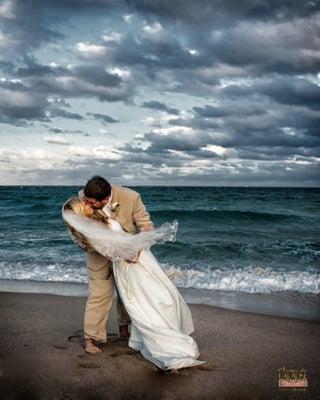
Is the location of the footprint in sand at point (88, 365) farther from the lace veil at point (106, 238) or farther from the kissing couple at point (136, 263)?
the lace veil at point (106, 238)

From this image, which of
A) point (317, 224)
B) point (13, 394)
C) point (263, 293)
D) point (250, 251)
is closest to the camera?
point (13, 394)

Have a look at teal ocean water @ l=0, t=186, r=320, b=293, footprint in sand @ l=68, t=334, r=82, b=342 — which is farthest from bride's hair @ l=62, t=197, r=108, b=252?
teal ocean water @ l=0, t=186, r=320, b=293

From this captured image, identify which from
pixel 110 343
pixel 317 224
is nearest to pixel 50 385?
pixel 110 343

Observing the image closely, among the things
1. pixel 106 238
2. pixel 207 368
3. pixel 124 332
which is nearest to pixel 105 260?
pixel 106 238

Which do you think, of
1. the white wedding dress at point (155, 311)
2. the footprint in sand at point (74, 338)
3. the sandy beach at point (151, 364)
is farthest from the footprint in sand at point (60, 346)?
the white wedding dress at point (155, 311)

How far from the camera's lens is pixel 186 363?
4027 millimetres

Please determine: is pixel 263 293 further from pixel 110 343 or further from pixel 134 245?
pixel 134 245

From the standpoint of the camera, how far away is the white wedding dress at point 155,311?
13.4 ft

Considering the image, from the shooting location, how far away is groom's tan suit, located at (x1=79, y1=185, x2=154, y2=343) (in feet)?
14.6

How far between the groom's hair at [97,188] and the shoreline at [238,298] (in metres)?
3.58

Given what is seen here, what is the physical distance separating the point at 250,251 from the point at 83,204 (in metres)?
9.96

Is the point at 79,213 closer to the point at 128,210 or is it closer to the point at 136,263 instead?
the point at 128,210

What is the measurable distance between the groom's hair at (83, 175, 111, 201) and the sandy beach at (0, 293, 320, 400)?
1.70 metres

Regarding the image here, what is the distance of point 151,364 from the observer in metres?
4.39
